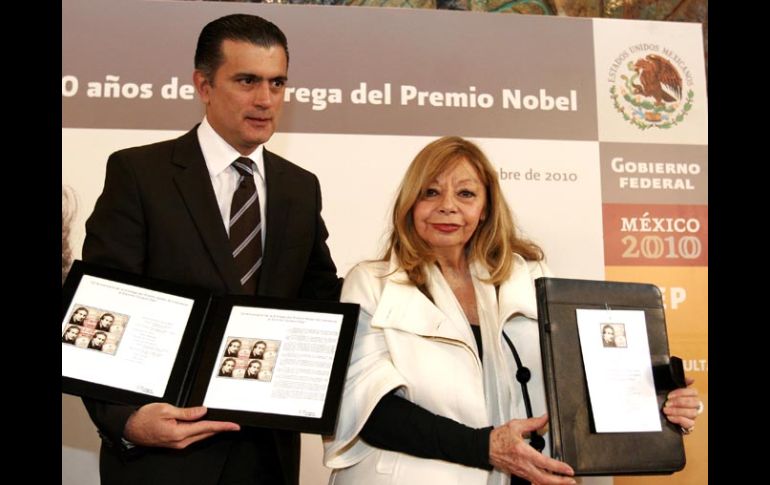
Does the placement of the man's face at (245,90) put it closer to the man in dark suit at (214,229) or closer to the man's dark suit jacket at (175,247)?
the man in dark suit at (214,229)

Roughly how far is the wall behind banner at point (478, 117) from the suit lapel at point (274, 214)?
0.67 m

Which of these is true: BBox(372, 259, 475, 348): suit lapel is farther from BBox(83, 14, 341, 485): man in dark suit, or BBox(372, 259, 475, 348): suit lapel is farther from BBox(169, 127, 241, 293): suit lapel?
BBox(169, 127, 241, 293): suit lapel

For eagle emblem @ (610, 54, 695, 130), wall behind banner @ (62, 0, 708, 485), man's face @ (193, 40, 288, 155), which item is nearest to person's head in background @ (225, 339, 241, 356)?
man's face @ (193, 40, 288, 155)

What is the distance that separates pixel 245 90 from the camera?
274 cm

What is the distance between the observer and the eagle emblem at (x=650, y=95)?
379 centimetres

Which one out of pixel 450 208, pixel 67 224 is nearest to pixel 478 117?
pixel 450 208

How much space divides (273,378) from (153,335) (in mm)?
403

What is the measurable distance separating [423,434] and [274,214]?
0.96 meters

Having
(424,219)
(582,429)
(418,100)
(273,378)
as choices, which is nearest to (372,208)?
(418,100)

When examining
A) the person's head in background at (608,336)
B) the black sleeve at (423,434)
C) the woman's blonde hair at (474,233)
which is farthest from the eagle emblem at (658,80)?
the black sleeve at (423,434)

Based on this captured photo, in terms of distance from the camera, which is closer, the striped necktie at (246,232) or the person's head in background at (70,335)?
the person's head in background at (70,335)

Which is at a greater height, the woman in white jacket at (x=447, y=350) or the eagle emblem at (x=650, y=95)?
the eagle emblem at (x=650, y=95)

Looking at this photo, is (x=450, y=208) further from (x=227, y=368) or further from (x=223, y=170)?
(x=227, y=368)

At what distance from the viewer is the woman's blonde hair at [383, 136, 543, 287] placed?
2.73 meters
